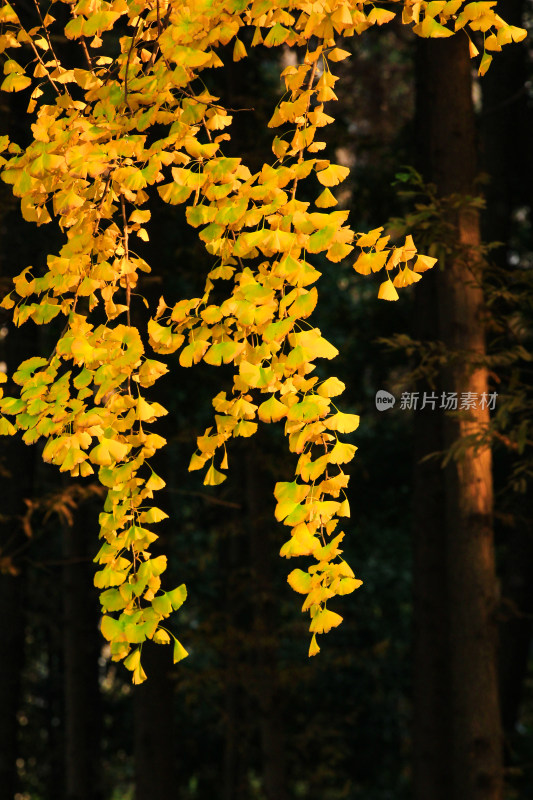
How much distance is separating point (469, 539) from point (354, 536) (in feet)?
24.0

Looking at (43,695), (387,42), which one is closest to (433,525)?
(43,695)

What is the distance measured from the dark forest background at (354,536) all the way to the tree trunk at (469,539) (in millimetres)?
23

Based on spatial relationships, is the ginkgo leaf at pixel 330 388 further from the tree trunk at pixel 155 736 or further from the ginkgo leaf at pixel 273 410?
the tree trunk at pixel 155 736

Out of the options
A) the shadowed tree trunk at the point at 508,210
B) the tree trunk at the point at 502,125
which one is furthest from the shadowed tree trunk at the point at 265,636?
the tree trunk at the point at 502,125

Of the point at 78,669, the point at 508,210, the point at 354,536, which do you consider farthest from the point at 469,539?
the point at 354,536

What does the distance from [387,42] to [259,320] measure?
44.5ft

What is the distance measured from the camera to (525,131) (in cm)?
1058

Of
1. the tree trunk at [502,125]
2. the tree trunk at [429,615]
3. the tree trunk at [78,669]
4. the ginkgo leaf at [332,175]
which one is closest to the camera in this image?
the ginkgo leaf at [332,175]

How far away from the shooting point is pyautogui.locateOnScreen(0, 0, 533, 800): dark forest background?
6.35m

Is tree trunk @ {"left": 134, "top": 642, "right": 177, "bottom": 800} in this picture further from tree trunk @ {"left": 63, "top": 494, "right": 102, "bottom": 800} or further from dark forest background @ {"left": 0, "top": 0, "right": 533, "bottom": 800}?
tree trunk @ {"left": 63, "top": 494, "right": 102, "bottom": 800}

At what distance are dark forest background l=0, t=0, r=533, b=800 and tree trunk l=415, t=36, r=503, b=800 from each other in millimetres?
23

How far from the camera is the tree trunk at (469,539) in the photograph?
19.6 feet

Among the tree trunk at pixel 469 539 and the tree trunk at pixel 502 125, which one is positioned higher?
the tree trunk at pixel 502 125

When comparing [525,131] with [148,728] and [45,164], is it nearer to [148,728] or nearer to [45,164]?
[148,728]
